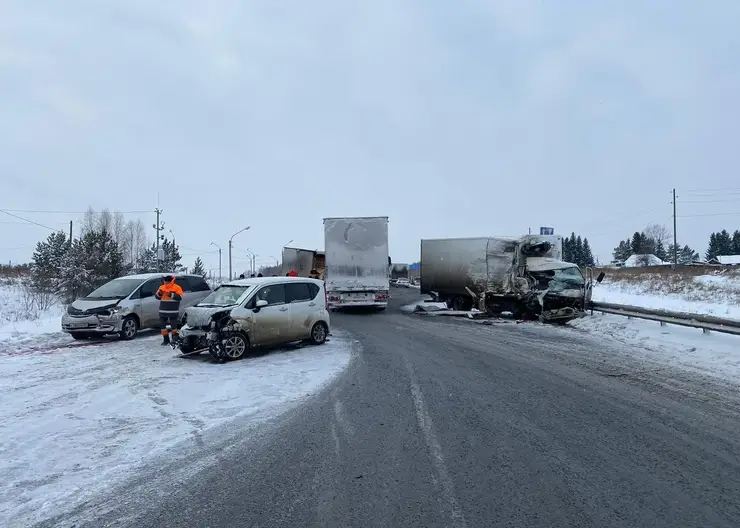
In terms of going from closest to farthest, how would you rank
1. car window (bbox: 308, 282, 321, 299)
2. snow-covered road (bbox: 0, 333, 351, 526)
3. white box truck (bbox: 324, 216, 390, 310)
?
snow-covered road (bbox: 0, 333, 351, 526)
car window (bbox: 308, 282, 321, 299)
white box truck (bbox: 324, 216, 390, 310)

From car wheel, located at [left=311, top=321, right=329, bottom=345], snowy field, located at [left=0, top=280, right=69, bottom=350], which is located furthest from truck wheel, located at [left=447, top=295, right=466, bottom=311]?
snowy field, located at [left=0, top=280, right=69, bottom=350]

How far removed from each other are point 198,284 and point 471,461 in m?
13.8

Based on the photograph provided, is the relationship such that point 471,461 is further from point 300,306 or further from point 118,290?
point 118,290

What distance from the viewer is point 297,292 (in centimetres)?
1216

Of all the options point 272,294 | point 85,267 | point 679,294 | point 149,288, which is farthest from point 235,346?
point 679,294

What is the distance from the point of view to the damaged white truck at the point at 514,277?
18.0 metres

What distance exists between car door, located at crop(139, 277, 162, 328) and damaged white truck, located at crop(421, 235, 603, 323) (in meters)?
11.9

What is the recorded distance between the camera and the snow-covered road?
4.46 metres

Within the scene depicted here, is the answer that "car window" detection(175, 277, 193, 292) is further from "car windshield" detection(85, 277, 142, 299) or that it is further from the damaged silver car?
the damaged silver car

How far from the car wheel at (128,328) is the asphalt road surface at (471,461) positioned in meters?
8.26

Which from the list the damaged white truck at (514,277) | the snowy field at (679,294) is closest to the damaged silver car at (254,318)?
the damaged white truck at (514,277)

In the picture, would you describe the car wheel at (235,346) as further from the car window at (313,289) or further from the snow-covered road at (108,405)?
the car window at (313,289)

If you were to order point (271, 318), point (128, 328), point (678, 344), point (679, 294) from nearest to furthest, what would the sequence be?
point (271, 318) → point (678, 344) → point (128, 328) → point (679, 294)

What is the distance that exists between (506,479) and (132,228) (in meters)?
80.8
